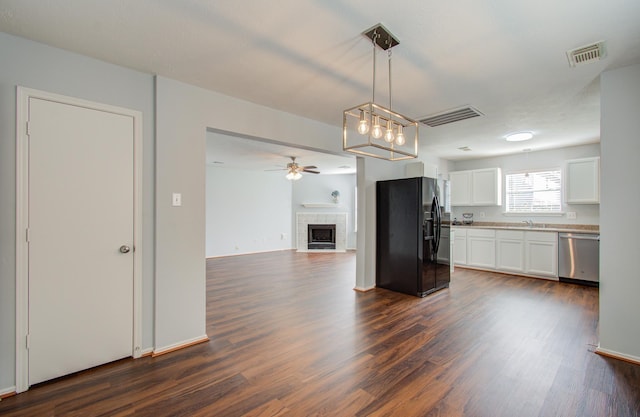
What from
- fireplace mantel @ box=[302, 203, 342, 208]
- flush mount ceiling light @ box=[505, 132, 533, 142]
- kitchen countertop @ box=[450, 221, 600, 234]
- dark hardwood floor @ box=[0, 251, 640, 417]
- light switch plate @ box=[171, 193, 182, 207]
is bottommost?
dark hardwood floor @ box=[0, 251, 640, 417]

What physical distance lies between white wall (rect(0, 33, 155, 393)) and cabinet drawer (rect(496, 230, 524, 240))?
5.99 meters

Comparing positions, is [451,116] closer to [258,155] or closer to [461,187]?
[461,187]

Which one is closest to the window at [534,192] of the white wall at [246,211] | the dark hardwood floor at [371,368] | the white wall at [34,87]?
the dark hardwood floor at [371,368]

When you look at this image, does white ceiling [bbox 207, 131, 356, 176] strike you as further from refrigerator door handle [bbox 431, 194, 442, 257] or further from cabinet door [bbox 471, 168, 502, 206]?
cabinet door [bbox 471, 168, 502, 206]

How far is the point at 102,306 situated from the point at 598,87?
4.88 meters

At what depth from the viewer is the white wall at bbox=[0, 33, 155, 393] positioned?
1.95 m

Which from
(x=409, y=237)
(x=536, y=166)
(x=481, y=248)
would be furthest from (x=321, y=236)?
(x=536, y=166)

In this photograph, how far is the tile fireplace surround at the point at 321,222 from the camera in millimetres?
8970

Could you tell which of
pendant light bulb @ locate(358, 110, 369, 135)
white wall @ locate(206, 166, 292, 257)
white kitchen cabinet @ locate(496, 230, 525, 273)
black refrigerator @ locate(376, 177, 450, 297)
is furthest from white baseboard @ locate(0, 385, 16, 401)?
white kitchen cabinet @ locate(496, 230, 525, 273)

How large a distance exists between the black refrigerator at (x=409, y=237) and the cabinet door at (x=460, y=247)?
70.3 inches

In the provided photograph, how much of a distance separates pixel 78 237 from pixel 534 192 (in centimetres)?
725

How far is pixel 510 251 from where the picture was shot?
5.50 meters

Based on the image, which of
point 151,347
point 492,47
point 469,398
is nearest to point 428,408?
point 469,398

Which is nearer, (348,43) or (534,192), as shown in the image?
(348,43)
